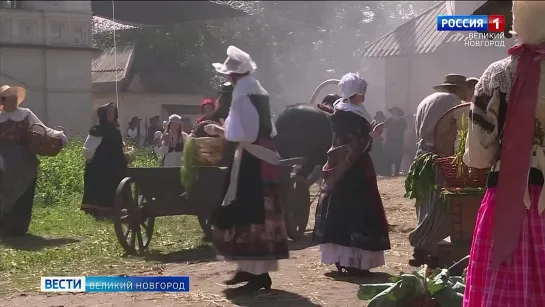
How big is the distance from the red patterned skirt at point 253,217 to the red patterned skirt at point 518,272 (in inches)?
111

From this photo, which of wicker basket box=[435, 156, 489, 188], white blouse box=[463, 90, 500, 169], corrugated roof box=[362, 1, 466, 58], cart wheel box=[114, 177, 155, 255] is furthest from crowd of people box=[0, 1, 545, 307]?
corrugated roof box=[362, 1, 466, 58]

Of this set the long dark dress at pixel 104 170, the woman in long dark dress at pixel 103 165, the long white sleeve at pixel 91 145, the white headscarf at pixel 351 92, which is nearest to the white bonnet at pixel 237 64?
the white headscarf at pixel 351 92

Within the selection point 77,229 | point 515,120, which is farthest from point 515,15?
point 77,229

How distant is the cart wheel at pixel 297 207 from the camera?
9.55 m

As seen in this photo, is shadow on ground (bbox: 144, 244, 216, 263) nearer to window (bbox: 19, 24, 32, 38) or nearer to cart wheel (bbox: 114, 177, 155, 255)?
cart wheel (bbox: 114, 177, 155, 255)

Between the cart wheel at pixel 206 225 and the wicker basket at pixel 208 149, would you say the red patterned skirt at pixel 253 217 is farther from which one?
the cart wheel at pixel 206 225

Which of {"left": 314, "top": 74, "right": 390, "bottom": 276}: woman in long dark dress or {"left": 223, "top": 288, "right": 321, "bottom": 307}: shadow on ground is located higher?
{"left": 314, "top": 74, "right": 390, "bottom": 276}: woman in long dark dress

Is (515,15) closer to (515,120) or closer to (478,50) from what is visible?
(515,120)

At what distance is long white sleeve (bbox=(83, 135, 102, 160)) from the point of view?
10102 mm

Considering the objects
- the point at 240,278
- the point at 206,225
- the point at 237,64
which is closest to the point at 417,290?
the point at 240,278

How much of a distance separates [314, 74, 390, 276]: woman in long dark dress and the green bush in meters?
3.77

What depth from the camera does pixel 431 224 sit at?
7.54m

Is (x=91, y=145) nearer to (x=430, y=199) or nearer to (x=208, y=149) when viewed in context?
(x=208, y=149)

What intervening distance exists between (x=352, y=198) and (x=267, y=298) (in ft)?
4.40
